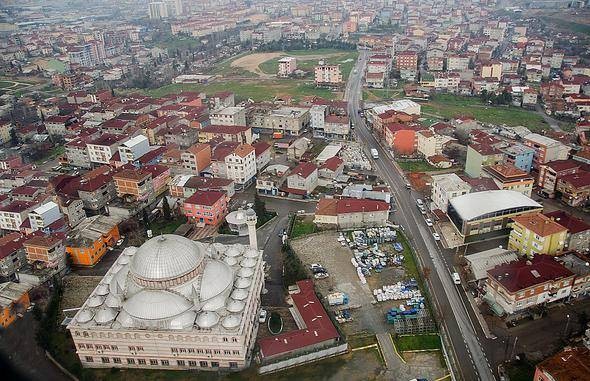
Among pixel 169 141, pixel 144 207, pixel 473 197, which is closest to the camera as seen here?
pixel 473 197

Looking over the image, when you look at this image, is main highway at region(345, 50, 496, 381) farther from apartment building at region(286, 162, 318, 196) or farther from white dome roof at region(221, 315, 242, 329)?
white dome roof at region(221, 315, 242, 329)

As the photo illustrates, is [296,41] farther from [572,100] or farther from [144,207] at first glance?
[144,207]

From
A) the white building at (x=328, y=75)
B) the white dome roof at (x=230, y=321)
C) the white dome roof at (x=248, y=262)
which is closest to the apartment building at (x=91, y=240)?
the white dome roof at (x=248, y=262)

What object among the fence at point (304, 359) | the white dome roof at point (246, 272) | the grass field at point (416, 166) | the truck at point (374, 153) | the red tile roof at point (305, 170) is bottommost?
the fence at point (304, 359)

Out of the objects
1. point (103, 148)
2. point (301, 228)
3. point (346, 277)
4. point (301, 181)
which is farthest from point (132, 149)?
point (346, 277)

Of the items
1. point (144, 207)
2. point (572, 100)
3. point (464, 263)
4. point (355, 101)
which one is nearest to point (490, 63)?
point (572, 100)

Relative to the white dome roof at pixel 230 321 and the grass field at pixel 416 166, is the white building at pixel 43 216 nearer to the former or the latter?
the white dome roof at pixel 230 321
